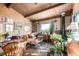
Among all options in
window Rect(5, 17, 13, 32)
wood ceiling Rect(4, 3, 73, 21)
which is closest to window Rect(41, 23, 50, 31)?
wood ceiling Rect(4, 3, 73, 21)

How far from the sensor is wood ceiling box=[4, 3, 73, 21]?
5.35ft

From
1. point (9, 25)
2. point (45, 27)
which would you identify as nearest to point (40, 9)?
point (45, 27)

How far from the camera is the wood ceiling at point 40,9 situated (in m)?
1.63

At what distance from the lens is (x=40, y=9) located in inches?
65.1

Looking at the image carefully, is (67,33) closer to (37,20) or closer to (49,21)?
(49,21)

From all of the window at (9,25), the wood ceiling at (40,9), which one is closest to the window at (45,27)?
the wood ceiling at (40,9)

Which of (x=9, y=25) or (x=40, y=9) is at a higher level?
(x=40, y=9)

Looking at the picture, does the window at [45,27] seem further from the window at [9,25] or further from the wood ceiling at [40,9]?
the window at [9,25]

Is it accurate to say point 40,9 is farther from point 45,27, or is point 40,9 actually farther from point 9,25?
point 9,25

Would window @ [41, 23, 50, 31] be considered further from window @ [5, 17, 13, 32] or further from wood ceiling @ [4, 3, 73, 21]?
window @ [5, 17, 13, 32]

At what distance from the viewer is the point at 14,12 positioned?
1645 millimetres

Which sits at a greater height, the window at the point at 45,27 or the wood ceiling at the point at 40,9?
the wood ceiling at the point at 40,9

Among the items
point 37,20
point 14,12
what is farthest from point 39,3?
point 14,12

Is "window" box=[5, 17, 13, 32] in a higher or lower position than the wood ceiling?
lower
